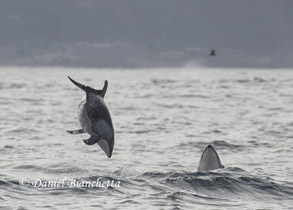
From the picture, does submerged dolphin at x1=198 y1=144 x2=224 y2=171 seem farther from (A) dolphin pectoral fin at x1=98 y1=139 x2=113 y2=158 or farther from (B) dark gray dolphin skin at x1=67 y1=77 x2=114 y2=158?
(B) dark gray dolphin skin at x1=67 y1=77 x2=114 y2=158

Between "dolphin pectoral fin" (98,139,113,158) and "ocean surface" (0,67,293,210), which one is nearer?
"dolphin pectoral fin" (98,139,113,158)

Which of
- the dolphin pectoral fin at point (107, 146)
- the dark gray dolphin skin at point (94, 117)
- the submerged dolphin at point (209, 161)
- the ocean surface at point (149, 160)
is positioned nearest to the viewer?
the dark gray dolphin skin at point (94, 117)

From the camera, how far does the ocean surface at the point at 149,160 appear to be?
745 inches

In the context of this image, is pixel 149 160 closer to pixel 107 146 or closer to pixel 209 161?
pixel 209 161

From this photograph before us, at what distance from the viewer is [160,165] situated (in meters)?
24.6

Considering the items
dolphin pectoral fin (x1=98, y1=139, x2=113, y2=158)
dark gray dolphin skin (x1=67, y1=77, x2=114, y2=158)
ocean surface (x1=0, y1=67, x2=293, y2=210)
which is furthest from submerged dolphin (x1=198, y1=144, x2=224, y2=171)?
dark gray dolphin skin (x1=67, y1=77, x2=114, y2=158)

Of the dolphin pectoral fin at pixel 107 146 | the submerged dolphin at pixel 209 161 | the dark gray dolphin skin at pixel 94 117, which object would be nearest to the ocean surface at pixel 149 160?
the submerged dolphin at pixel 209 161

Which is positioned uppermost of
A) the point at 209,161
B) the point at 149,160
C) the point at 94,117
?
the point at 94,117

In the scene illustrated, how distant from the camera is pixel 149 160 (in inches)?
1013

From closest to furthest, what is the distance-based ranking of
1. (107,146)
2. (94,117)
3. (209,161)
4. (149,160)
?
(94,117)
(107,146)
(209,161)
(149,160)

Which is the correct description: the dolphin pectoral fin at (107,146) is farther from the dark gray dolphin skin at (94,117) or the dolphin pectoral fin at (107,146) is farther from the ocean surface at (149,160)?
the ocean surface at (149,160)

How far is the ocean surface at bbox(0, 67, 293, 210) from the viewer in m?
18.9

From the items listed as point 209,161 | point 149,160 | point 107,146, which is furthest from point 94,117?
point 149,160

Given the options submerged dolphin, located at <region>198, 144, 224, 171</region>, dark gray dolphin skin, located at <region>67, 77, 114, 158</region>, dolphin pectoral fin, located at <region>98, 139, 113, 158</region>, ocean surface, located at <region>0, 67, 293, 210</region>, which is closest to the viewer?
dark gray dolphin skin, located at <region>67, 77, 114, 158</region>
